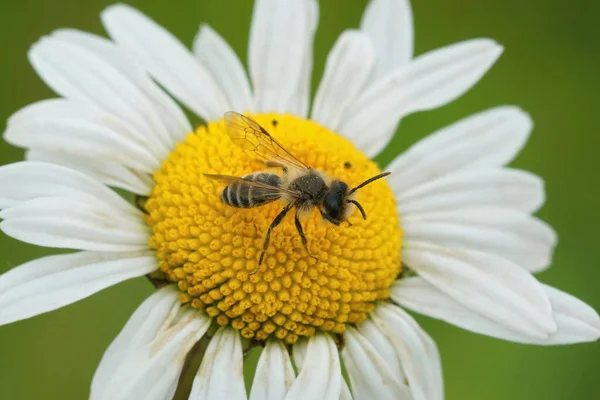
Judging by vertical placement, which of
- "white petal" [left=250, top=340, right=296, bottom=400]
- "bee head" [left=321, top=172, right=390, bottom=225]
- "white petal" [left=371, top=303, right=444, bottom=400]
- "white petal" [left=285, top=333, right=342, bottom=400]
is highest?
"bee head" [left=321, top=172, right=390, bottom=225]

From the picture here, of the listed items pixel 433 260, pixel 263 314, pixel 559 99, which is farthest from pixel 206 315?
pixel 559 99

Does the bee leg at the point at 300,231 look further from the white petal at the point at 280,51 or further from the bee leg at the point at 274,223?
the white petal at the point at 280,51

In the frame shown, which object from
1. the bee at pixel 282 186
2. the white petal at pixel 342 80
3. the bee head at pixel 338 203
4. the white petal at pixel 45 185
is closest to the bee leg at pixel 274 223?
the bee at pixel 282 186

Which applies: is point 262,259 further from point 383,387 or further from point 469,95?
point 469,95

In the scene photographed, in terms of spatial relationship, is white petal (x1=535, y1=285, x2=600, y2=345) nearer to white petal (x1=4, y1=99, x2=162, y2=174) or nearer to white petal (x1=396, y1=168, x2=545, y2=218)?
white petal (x1=396, y1=168, x2=545, y2=218)

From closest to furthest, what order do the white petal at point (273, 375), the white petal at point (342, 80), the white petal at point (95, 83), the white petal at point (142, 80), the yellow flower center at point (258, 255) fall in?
the white petal at point (273, 375)
the yellow flower center at point (258, 255)
the white petal at point (95, 83)
the white petal at point (142, 80)
the white petal at point (342, 80)

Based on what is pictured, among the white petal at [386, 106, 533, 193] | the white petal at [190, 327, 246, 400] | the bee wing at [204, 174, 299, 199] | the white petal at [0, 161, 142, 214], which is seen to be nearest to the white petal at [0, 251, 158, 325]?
the white petal at [0, 161, 142, 214]

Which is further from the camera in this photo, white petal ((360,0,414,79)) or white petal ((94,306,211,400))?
white petal ((360,0,414,79))
